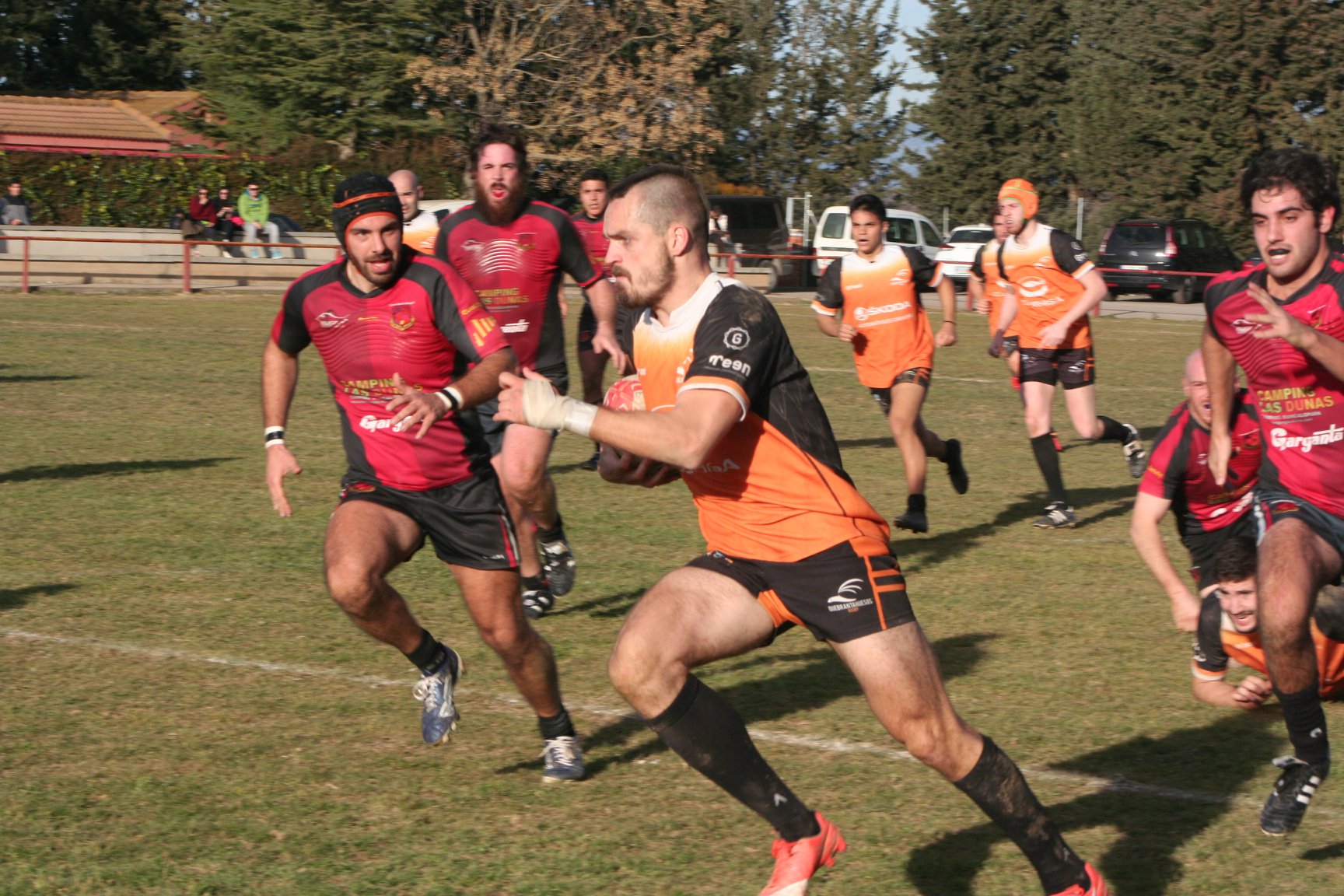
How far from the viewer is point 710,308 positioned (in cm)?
423

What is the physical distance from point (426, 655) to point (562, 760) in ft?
2.10

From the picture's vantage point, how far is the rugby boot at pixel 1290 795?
496 cm

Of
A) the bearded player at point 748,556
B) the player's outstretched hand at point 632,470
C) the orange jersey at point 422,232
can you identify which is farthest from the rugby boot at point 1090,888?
the orange jersey at point 422,232

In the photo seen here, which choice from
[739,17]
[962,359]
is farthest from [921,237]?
[739,17]

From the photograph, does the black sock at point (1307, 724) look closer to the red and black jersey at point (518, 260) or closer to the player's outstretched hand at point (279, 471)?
the player's outstretched hand at point (279, 471)

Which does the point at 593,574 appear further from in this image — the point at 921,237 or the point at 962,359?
the point at 921,237

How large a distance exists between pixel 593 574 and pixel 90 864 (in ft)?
14.8

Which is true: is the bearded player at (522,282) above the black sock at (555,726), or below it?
above

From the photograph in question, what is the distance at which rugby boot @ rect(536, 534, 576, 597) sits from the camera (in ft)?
26.7

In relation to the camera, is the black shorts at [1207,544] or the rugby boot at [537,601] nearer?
the black shorts at [1207,544]

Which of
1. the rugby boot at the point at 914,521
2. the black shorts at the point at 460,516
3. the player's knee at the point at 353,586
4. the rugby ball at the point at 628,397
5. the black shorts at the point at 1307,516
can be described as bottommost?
the rugby boot at the point at 914,521

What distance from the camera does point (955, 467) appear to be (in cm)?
1095

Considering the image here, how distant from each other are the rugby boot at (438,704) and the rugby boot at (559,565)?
2.39 meters

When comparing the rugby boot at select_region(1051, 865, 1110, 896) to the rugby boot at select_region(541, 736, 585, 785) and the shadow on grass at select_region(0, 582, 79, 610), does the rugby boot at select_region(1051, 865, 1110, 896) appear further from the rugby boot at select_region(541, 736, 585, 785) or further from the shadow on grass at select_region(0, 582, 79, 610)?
the shadow on grass at select_region(0, 582, 79, 610)
